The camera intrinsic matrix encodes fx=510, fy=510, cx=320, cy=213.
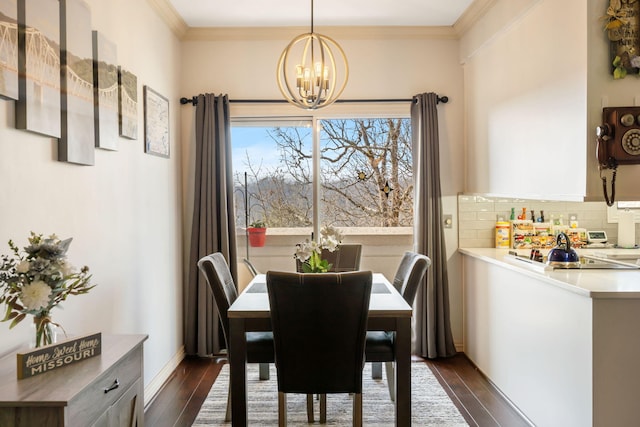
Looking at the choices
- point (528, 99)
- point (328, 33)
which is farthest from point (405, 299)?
point (328, 33)

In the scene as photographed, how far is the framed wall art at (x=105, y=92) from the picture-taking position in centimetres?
257

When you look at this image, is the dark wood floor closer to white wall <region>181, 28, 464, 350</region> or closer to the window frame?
white wall <region>181, 28, 464, 350</region>

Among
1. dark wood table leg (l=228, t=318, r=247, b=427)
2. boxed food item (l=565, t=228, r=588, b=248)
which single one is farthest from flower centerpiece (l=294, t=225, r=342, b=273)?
boxed food item (l=565, t=228, r=588, b=248)

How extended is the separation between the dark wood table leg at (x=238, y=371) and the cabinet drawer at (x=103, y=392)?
24.5 inches

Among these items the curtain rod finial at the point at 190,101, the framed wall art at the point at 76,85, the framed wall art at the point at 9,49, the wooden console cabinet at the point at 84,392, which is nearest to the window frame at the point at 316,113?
the curtain rod finial at the point at 190,101

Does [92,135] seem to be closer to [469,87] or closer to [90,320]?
[90,320]

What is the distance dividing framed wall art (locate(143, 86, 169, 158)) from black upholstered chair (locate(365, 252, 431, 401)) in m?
1.90

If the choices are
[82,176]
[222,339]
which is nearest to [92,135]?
[82,176]

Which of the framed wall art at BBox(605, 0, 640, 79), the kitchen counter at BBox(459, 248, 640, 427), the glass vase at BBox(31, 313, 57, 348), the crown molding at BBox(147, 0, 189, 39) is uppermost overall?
the crown molding at BBox(147, 0, 189, 39)

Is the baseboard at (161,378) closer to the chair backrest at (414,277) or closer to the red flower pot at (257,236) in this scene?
the red flower pot at (257,236)

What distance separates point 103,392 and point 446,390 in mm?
2538

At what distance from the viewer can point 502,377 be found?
3412 millimetres

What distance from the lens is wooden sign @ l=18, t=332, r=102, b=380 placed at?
1.56m

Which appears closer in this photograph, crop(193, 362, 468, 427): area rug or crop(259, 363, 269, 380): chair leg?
crop(193, 362, 468, 427): area rug
